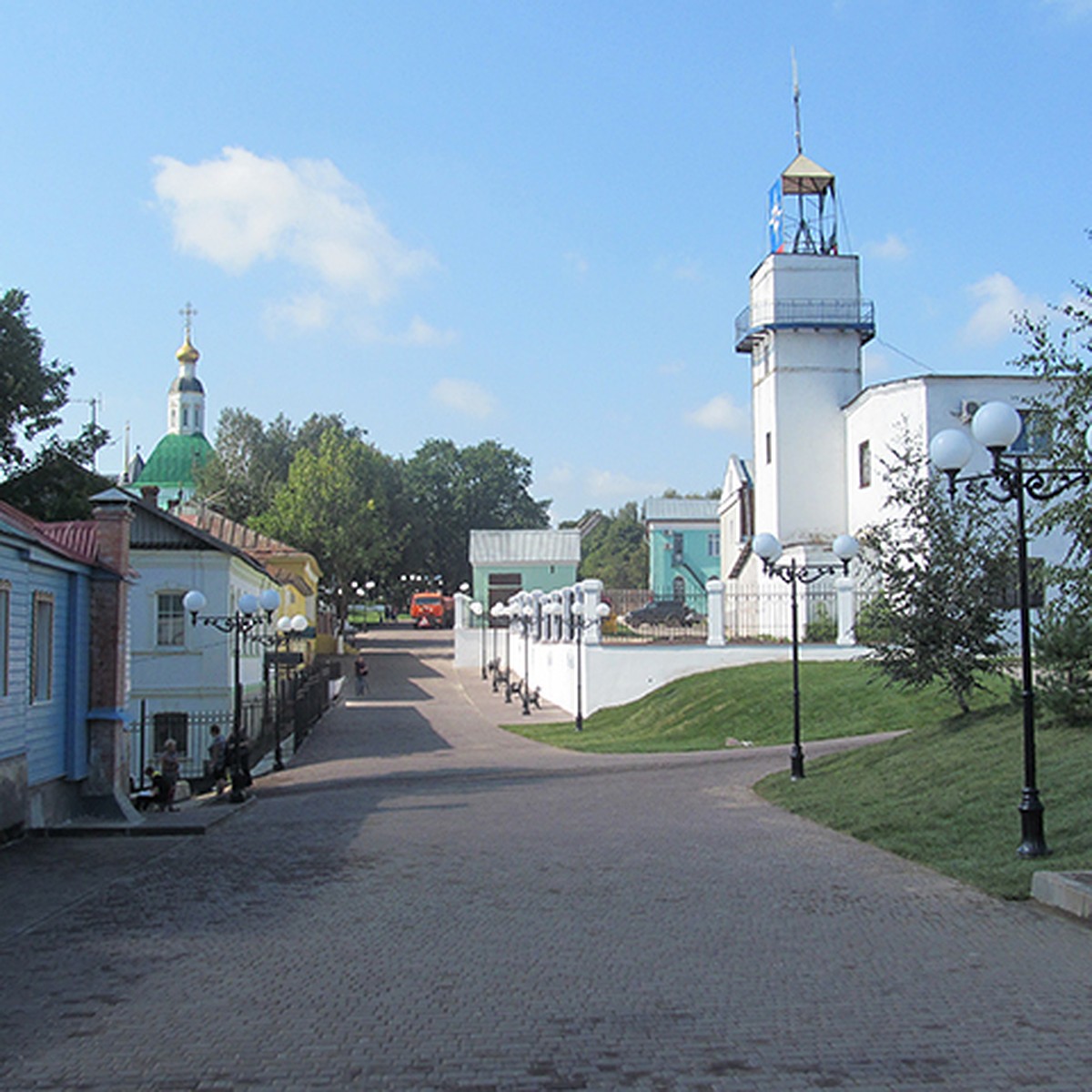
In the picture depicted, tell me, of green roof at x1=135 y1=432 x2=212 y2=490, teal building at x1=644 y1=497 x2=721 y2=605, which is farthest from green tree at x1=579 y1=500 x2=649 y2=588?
green roof at x1=135 y1=432 x2=212 y2=490

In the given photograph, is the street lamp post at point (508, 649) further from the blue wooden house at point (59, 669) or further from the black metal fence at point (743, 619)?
the blue wooden house at point (59, 669)

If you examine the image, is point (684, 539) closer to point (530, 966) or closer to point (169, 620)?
point (169, 620)

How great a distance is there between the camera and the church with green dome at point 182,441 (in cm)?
9562

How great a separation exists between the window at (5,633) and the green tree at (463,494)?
91256 millimetres

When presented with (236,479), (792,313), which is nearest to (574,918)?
(792,313)

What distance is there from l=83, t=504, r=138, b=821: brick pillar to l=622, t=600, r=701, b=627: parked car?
63.8 ft

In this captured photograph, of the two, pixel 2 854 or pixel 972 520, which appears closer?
pixel 2 854

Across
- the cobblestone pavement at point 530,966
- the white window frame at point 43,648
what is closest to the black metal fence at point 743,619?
the cobblestone pavement at point 530,966

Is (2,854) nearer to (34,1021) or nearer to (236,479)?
(34,1021)

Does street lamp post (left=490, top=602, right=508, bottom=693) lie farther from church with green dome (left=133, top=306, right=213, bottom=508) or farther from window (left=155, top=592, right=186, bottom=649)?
church with green dome (left=133, top=306, right=213, bottom=508)

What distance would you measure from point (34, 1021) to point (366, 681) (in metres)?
46.6

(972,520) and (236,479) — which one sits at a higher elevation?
(236,479)

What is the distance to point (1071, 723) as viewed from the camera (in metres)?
14.1

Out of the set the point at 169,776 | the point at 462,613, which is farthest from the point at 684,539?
the point at 169,776
